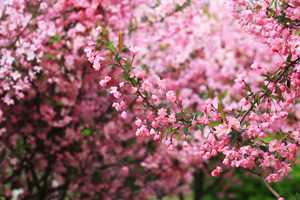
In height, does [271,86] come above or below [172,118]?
above

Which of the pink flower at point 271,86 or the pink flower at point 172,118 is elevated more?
the pink flower at point 271,86

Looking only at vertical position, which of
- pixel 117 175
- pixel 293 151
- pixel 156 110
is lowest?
pixel 293 151

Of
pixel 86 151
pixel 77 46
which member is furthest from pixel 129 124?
pixel 77 46

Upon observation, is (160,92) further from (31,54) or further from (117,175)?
(31,54)

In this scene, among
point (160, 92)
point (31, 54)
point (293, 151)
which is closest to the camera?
point (293, 151)

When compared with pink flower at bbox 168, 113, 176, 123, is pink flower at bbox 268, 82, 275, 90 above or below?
above

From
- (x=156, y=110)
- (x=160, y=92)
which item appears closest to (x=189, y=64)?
(x=160, y=92)

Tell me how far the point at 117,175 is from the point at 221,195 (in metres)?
4.29

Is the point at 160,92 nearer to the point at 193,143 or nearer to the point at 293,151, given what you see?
the point at 193,143

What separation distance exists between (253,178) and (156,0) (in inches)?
229

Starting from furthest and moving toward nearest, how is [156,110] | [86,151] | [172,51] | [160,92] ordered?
[172,51]
[160,92]
[86,151]
[156,110]

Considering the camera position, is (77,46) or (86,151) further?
(86,151)

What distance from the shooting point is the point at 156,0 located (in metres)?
4.11

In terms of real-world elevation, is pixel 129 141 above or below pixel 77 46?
below
